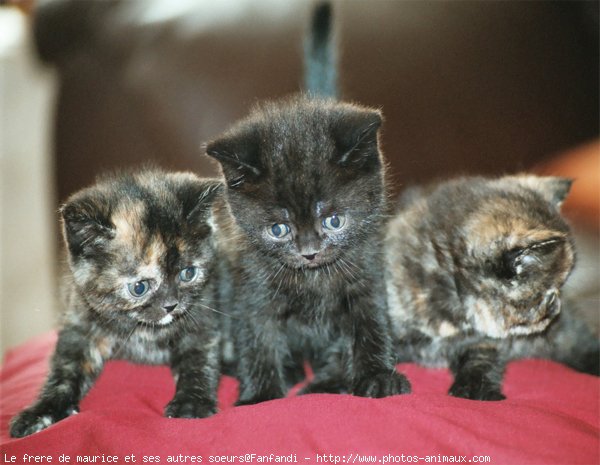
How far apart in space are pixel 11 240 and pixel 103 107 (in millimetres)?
1245

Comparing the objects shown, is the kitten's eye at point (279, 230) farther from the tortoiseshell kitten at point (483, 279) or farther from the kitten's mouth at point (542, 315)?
the kitten's mouth at point (542, 315)

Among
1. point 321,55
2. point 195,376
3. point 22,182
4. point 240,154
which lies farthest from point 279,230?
point 22,182

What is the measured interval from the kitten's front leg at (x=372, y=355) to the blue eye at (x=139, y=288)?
50 centimetres

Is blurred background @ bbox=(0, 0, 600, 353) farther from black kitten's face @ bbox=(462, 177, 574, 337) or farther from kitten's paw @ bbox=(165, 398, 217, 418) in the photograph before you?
kitten's paw @ bbox=(165, 398, 217, 418)

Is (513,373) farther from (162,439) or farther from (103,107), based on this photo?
(103,107)

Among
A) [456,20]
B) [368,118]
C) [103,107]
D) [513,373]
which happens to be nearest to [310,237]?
[368,118]

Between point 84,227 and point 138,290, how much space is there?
0.61 ft

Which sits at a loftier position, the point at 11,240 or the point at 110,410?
the point at 11,240

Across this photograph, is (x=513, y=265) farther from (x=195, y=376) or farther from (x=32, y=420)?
(x=32, y=420)

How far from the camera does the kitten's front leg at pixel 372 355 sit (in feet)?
4.39

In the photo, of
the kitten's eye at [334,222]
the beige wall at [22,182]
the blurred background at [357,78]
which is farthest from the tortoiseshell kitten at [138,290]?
the beige wall at [22,182]

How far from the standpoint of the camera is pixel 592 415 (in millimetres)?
1288

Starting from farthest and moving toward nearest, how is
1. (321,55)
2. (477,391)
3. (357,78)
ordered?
(357,78)
(321,55)
(477,391)

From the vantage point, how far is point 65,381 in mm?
1406
